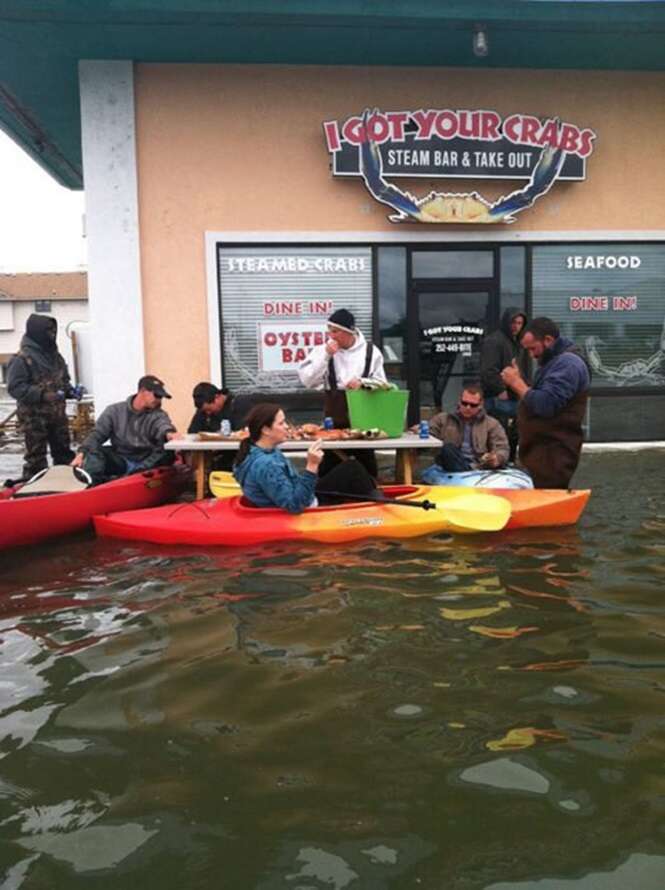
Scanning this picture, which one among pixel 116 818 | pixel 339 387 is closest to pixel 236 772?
pixel 116 818

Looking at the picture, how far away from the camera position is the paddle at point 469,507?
575cm

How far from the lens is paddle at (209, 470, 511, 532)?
575 centimetres

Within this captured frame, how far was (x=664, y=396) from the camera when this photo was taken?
10.6 m

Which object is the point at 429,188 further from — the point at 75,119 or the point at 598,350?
the point at 75,119

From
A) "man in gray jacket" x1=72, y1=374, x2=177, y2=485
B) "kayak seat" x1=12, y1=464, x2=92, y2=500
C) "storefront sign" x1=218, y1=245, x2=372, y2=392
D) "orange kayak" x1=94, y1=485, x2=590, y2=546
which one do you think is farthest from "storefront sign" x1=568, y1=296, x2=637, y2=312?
"kayak seat" x1=12, y1=464, x2=92, y2=500

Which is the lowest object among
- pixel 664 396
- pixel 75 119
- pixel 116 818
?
pixel 116 818

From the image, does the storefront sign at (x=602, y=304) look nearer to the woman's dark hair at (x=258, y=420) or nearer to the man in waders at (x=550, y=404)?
the man in waders at (x=550, y=404)

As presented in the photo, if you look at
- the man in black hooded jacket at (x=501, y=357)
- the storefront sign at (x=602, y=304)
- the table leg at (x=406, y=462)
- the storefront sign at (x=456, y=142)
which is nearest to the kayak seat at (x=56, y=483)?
the table leg at (x=406, y=462)

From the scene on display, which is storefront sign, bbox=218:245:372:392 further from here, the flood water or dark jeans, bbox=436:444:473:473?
the flood water

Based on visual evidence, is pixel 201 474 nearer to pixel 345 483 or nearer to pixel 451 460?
pixel 345 483

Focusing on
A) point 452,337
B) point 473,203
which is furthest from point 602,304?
point 473,203

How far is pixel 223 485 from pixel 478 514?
7.21ft

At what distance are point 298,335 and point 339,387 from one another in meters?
3.29

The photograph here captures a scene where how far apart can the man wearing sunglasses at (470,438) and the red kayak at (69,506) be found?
259 centimetres
